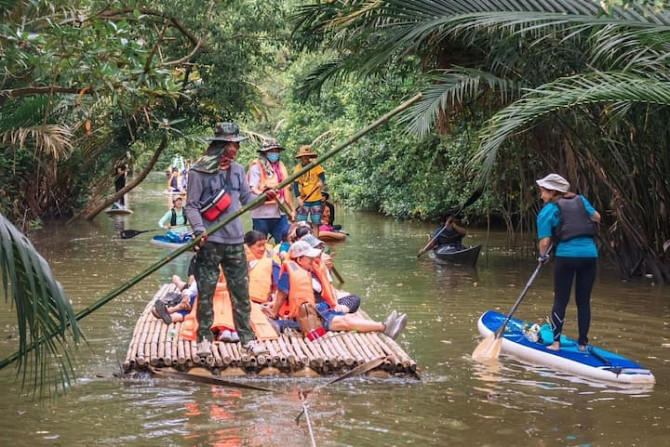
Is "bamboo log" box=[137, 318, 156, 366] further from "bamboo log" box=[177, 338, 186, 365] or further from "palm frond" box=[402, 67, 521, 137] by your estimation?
"palm frond" box=[402, 67, 521, 137]

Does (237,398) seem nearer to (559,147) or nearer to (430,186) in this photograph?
(559,147)

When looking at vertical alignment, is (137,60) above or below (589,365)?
above

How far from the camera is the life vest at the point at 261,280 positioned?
10.5 metres

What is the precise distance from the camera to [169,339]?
9.66 meters

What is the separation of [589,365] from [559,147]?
23.7 ft

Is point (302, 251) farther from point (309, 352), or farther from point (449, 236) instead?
point (449, 236)

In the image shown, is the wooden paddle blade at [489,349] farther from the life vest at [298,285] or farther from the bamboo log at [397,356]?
the life vest at [298,285]

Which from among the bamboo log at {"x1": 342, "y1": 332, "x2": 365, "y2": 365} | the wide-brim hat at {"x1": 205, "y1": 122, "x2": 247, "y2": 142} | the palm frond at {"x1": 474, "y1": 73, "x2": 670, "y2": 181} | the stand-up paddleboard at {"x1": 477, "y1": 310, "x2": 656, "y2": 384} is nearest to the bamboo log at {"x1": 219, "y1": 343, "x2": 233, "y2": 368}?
the bamboo log at {"x1": 342, "y1": 332, "x2": 365, "y2": 365}

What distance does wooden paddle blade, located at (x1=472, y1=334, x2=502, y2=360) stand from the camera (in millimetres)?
10047

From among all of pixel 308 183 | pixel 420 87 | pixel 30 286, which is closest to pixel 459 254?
pixel 308 183

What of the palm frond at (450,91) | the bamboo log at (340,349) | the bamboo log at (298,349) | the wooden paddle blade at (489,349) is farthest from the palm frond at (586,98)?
the bamboo log at (298,349)

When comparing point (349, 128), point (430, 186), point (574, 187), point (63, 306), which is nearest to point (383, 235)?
point (430, 186)

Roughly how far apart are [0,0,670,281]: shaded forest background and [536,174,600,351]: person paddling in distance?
163cm

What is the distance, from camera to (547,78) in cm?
1500
